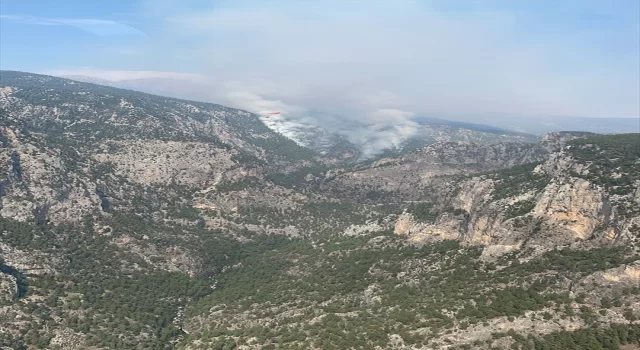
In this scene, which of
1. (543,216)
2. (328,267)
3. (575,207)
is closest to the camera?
(575,207)

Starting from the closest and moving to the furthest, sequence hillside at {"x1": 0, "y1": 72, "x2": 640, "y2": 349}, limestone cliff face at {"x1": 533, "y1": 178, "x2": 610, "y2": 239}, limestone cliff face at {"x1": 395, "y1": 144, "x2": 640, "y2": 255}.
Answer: hillside at {"x1": 0, "y1": 72, "x2": 640, "y2": 349} → limestone cliff face at {"x1": 395, "y1": 144, "x2": 640, "y2": 255} → limestone cliff face at {"x1": 533, "y1": 178, "x2": 610, "y2": 239}

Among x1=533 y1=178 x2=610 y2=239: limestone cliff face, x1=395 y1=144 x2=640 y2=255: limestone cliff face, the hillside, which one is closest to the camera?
the hillside

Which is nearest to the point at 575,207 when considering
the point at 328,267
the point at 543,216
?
the point at 543,216

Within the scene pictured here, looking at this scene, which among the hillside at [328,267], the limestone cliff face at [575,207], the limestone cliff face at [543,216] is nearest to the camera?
the hillside at [328,267]

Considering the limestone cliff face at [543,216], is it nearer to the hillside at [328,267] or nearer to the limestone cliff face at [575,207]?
the limestone cliff face at [575,207]

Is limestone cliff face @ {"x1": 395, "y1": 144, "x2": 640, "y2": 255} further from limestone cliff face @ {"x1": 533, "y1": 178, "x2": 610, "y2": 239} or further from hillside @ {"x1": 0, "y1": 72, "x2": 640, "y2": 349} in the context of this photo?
hillside @ {"x1": 0, "y1": 72, "x2": 640, "y2": 349}

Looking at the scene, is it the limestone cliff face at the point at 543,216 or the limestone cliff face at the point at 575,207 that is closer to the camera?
the limestone cliff face at the point at 543,216

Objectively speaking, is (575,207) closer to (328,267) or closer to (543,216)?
(543,216)

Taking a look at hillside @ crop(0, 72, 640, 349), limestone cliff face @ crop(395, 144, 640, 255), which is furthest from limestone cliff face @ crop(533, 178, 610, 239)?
hillside @ crop(0, 72, 640, 349)

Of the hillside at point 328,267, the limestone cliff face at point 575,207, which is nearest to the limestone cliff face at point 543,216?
the limestone cliff face at point 575,207
